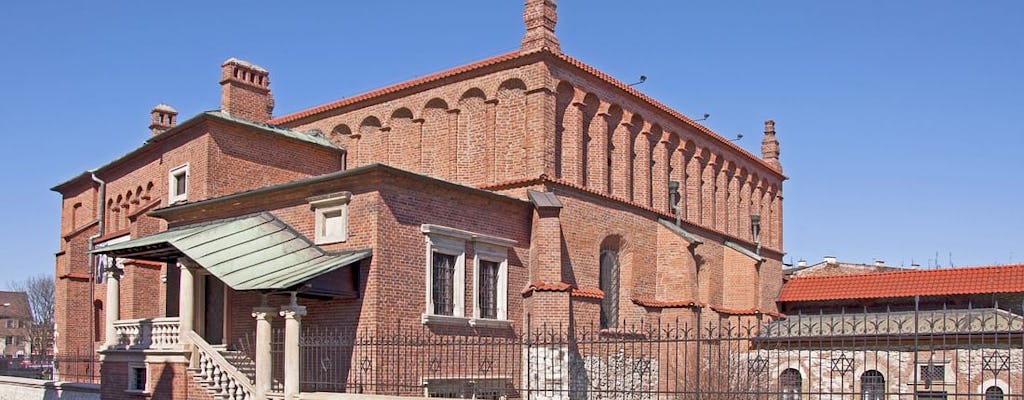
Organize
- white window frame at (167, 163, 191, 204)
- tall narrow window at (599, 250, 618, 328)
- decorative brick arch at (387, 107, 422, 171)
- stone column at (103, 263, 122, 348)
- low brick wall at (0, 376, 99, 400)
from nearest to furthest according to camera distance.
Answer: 1. stone column at (103, 263, 122, 348)
2. low brick wall at (0, 376, 99, 400)
3. white window frame at (167, 163, 191, 204)
4. tall narrow window at (599, 250, 618, 328)
5. decorative brick arch at (387, 107, 422, 171)

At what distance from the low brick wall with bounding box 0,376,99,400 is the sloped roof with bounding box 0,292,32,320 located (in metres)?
77.1

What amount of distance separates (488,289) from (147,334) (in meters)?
7.20

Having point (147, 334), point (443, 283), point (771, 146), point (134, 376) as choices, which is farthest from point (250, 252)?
point (771, 146)

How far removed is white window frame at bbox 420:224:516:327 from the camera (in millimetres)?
19656

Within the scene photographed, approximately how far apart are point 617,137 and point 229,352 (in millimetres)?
12713

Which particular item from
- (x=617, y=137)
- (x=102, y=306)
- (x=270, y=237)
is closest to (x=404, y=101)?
(x=617, y=137)

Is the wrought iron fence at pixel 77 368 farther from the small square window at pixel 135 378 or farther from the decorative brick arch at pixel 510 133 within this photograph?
the decorative brick arch at pixel 510 133

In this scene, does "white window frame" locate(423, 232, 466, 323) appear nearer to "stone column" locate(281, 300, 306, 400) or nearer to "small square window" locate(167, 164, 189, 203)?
"stone column" locate(281, 300, 306, 400)

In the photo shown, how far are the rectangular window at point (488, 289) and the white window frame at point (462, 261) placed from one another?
9 centimetres

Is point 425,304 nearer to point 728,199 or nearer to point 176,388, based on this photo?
point 176,388

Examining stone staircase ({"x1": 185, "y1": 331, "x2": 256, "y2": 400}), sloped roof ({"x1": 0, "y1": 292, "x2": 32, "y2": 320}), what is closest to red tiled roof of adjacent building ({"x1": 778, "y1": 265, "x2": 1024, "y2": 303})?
stone staircase ({"x1": 185, "y1": 331, "x2": 256, "y2": 400})

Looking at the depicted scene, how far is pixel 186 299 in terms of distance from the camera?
62.8ft

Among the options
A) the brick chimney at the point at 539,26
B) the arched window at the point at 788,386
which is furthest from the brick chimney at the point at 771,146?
the brick chimney at the point at 539,26

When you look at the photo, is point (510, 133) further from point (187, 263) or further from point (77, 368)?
point (77, 368)
